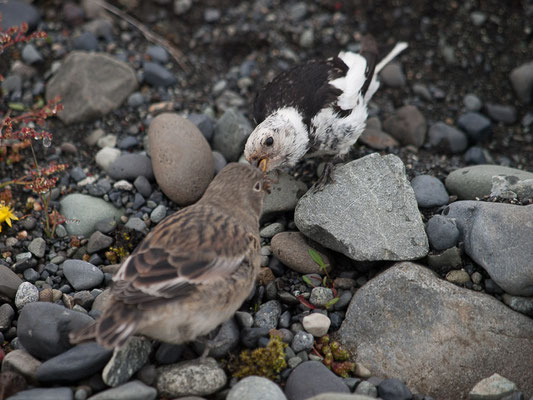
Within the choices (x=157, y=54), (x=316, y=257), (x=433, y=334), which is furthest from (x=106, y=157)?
(x=433, y=334)

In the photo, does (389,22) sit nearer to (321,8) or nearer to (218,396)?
(321,8)

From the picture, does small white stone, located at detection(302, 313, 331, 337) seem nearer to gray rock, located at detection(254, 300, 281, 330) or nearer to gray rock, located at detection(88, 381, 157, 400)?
gray rock, located at detection(254, 300, 281, 330)

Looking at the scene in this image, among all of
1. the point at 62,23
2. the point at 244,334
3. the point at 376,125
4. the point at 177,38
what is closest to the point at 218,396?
the point at 244,334

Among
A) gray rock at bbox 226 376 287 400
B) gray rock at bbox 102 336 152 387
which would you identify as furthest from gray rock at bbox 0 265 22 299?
gray rock at bbox 226 376 287 400

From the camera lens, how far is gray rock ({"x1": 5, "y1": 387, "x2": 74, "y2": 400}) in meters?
2.98

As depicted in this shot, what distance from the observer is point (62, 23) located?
6152 millimetres

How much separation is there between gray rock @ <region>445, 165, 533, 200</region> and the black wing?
1.16 metres

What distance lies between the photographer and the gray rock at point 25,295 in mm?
3779

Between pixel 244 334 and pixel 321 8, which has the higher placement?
pixel 321 8

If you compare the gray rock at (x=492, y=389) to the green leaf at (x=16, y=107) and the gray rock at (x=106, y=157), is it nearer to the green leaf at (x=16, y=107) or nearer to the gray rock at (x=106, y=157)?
the gray rock at (x=106, y=157)

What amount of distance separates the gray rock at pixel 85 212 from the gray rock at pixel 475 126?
137 inches

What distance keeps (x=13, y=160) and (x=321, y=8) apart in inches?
147

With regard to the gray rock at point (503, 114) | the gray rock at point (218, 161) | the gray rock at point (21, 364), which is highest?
the gray rock at point (21, 364)

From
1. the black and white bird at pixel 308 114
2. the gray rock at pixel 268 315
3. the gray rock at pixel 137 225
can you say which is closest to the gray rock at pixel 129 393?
the gray rock at pixel 268 315
